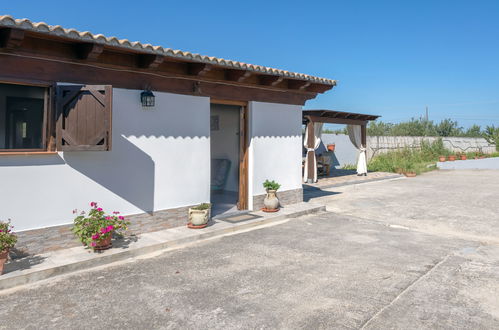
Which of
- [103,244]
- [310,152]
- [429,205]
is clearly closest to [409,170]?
[310,152]

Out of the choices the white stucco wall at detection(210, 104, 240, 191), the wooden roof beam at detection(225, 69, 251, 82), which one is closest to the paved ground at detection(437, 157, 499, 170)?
the white stucco wall at detection(210, 104, 240, 191)

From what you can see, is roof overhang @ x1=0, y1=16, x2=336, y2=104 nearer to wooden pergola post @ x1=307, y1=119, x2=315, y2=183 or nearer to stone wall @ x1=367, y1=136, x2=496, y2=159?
wooden pergola post @ x1=307, y1=119, x2=315, y2=183

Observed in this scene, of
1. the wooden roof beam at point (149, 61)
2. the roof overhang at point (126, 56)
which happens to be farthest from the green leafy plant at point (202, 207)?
the wooden roof beam at point (149, 61)

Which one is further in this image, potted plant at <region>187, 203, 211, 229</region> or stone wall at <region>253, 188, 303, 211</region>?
stone wall at <region>253, 188, 303, 211</region>

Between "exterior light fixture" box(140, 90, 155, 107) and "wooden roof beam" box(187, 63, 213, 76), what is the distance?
1.03 meters

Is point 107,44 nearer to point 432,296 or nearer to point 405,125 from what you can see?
point 432,296

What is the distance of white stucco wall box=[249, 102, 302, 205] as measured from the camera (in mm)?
8539

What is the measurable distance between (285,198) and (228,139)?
2.86 metres

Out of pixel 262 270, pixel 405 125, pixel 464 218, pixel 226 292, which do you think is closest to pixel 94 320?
pixel 226 292

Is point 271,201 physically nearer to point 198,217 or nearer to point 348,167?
point 198,217

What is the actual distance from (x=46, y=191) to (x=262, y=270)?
3.39 meters

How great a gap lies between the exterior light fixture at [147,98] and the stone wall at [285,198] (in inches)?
136

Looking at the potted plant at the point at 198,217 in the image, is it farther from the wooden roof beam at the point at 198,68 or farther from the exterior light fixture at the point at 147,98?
the wooden roof beam at the point at 198,68

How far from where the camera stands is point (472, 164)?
23.5m
